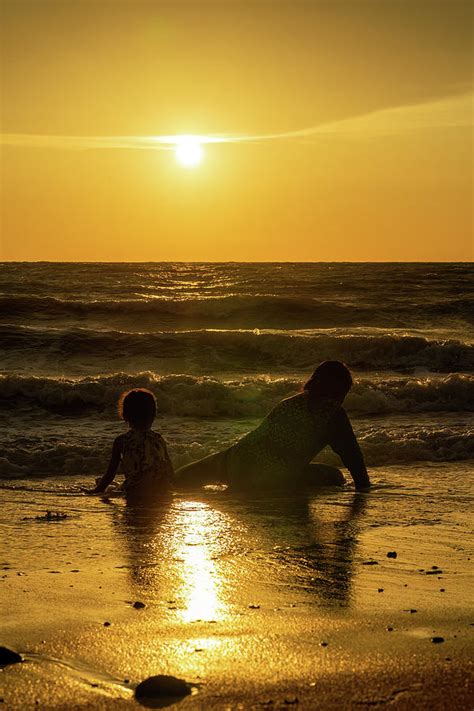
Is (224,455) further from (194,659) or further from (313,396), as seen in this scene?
(194,659)

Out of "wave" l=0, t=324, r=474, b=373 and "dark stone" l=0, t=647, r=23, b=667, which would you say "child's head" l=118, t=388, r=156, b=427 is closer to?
"dark stone" l=0, t=647, r=23, b=667

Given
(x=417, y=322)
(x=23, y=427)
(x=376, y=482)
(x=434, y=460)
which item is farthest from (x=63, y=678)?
(x=417, y=322)

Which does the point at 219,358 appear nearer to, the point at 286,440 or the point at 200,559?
the point at 286,440

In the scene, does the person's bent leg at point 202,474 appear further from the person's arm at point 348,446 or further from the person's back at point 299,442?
the person's arm at point 348,446

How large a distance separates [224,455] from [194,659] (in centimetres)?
489

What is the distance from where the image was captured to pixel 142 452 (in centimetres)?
822

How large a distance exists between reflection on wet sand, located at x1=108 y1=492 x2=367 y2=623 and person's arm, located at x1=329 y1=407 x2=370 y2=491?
0.29 metres

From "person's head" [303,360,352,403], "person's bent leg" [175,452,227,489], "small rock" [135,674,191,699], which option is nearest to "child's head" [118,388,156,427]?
"person's bent leg" [175,452,227,489]

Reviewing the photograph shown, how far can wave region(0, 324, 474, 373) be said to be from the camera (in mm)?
21203

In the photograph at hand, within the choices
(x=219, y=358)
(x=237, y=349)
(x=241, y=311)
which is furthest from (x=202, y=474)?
(x=241, y=311)

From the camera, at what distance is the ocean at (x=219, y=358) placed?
11.4 meters

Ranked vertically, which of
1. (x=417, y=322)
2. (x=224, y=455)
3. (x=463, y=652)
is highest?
(x=417, y=322)

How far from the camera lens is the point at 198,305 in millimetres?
31000

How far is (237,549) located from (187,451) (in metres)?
5.04
